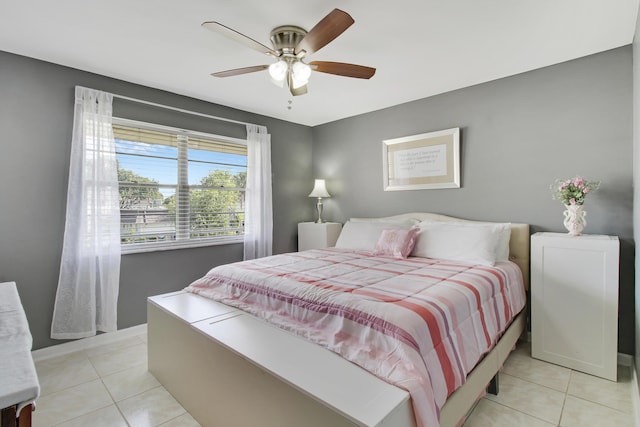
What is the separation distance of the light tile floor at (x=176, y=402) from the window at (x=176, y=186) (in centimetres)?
106

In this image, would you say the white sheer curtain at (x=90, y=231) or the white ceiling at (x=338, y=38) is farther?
the white sheer curtain at (x=90, y=231)

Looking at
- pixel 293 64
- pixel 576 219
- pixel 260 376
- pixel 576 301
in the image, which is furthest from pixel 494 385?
pixel 293 64

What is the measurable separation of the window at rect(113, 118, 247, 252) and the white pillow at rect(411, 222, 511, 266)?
215 centimetres

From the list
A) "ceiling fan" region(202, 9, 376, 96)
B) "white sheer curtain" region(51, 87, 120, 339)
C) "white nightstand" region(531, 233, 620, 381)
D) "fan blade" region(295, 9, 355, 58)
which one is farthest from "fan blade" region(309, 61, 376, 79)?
"white sheer curtain" region(51, 87, 120, 339)

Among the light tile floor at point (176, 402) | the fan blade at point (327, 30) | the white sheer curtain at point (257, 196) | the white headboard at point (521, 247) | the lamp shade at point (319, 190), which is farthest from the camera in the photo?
the lamp shade at point (319, 190)

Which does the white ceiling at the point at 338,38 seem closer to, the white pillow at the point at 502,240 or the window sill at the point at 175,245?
the white pillow at the point at 502,240

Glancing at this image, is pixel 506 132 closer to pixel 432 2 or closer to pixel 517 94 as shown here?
pixel 517 94

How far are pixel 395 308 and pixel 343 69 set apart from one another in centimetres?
156

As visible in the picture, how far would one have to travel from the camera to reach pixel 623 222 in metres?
2.33

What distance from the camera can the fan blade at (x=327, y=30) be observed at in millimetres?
1555

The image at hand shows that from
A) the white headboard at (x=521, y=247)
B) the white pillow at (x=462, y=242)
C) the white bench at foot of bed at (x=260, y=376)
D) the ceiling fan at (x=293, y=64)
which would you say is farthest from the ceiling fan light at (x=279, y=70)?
the white headboard at (x=521, y=247)

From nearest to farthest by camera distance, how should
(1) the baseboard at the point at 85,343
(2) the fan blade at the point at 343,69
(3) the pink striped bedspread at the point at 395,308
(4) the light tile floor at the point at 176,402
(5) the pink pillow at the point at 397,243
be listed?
(3) the pink striped bedspread at the point at 395,308, (4) the light tile floor at the point at 176,402, (2) the fan blade at the point at 343,69, (1) the baseboard at the point at 85,343, (5) the pink pillow at the point at 397,243

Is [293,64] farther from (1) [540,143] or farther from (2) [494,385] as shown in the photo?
(2) [494,385]

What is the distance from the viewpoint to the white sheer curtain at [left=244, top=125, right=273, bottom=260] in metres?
3.77
